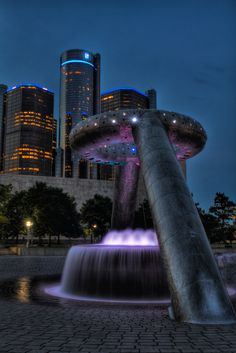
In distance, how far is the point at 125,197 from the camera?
19656mm

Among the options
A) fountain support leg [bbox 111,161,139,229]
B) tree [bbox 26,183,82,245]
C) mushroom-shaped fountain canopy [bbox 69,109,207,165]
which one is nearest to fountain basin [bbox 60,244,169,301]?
mushroom-shaped fountain canopy [bbox 69,109,207,165]

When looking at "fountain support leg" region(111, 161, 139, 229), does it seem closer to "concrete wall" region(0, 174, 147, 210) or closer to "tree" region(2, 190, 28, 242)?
"tree" region(2, 190, 28, 242)

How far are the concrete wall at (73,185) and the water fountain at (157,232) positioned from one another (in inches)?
2907

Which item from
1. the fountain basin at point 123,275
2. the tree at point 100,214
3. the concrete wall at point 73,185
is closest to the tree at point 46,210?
the tree at point 100,214

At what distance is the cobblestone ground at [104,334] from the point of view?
17.2 ft

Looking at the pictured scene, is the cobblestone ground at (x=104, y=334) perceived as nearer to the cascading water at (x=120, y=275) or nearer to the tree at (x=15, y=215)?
the cascading water at (x=120, y=275)

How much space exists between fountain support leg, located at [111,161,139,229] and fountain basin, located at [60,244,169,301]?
5809 millimetres

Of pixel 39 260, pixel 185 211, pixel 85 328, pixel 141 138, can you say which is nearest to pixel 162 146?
pixel 141 138

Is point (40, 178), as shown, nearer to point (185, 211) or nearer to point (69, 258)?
point (69, 258)

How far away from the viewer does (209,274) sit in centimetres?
829

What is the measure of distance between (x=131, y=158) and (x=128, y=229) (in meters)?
4.04

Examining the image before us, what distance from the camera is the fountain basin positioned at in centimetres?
1289

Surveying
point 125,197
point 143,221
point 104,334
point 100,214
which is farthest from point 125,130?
point 100,214

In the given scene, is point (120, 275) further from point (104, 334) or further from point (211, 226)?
point (211, 226)
